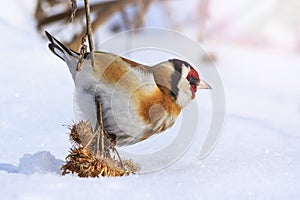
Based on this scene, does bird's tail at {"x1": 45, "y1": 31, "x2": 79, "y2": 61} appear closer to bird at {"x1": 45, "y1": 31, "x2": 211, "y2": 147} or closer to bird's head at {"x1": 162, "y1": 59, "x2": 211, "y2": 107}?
bird at {"x1": 45, "y1": 31, "x2": 211, "y2": 147}

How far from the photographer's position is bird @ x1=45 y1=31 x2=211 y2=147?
33.9 inches

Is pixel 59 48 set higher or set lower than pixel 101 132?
higher

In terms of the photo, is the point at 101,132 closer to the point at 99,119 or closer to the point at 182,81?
the point at 99,119

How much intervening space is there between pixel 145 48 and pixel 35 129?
0.27 metres

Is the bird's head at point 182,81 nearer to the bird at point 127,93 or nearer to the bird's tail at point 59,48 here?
the bird at point 127,93

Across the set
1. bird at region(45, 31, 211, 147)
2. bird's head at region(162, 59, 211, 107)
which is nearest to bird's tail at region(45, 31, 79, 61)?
bird at region(45, 31, 211, 147)

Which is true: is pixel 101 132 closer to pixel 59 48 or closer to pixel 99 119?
pixel 99 119

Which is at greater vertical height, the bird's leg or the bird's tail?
the bird's tail

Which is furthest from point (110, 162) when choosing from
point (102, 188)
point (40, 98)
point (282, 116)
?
point (282, 116)

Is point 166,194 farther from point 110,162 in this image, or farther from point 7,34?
point 7,34

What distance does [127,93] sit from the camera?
859 millimetres

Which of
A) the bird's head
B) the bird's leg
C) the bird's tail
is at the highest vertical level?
the bird's tail

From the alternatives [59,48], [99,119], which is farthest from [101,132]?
[59,48]

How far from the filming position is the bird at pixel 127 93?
Result: 33.9 inches
